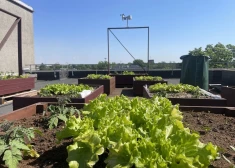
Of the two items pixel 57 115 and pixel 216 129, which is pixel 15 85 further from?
pixel 216 129

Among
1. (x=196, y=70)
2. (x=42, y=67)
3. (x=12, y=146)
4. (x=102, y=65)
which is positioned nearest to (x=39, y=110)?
(x=12, y=146)

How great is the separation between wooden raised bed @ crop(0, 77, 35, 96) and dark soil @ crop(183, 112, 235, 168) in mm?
6339

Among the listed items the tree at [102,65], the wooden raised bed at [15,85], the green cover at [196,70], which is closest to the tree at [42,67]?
the tree at [102,65]

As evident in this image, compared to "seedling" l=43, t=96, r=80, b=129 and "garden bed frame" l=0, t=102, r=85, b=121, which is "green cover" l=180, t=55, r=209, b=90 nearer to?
"garden bed frame" l=0, t=102, r=85, b=121

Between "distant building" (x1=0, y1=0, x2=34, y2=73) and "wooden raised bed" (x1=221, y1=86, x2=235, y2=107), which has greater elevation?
"distant building" (x1=0, y1=0, x2=34, y2=73)

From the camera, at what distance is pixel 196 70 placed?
862 cm

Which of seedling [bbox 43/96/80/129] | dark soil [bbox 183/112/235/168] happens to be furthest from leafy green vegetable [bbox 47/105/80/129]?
dark soil [bbox 183/112/235/168]

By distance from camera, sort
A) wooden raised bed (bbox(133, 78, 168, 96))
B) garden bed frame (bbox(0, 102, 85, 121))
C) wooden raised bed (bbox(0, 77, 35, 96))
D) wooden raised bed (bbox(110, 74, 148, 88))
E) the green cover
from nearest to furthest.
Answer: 1. garden bed frame (bbox(0, 102, 85, 121))
2. wooden raised bed (bbox(0, 77, 35, 96))
3. the green cover
4. wooden raised bed (bbox(133, 78, 168, 96))
5. wooden raised bed (bbox(110, 74, 148, 88))

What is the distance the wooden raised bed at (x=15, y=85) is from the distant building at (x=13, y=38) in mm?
8143

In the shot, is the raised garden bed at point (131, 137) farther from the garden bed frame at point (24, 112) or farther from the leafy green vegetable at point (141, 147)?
the garden bed frame at point (24, 112)

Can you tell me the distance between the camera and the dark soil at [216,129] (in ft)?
6.25

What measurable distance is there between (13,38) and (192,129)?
2028 centimetres

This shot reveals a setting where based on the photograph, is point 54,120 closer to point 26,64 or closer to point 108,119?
point 108,119

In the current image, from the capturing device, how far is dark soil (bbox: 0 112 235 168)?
182 centimetres
